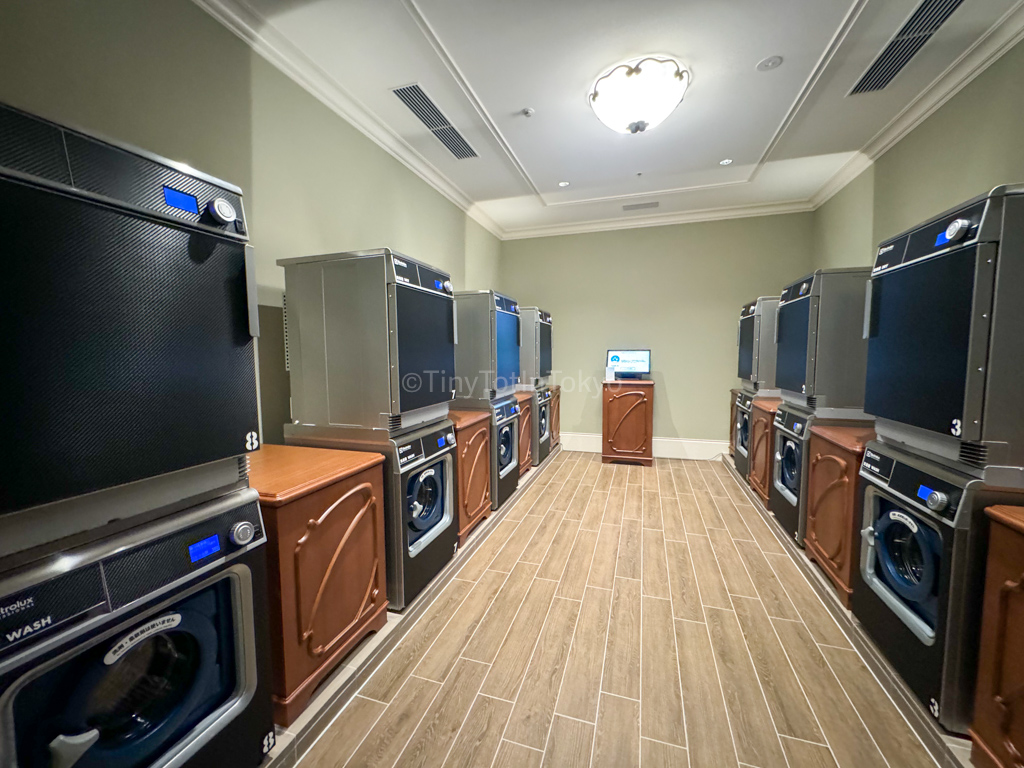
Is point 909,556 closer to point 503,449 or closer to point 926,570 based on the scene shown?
point 926,570

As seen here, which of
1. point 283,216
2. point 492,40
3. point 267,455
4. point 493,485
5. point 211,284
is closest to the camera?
point 211,284

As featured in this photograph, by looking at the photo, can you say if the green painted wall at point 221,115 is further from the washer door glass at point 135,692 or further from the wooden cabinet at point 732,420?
the wooden cabinet at point 732,420

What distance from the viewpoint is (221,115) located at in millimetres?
1792

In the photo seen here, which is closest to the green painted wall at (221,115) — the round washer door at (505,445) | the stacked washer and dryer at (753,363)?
the round washer door at (505,445)

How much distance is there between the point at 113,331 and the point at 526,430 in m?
3.29

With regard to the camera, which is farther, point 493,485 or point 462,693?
point 493,485

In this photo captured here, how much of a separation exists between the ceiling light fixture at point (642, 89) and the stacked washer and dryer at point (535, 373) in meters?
2.06

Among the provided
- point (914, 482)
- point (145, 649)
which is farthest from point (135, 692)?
point (914, 482)

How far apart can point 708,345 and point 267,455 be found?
473 centimetres

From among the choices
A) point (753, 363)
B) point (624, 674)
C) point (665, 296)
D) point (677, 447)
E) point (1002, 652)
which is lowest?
point (624, 674)

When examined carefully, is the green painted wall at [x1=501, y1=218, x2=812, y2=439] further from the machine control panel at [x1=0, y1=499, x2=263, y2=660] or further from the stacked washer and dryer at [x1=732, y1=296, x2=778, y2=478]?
the machine control panel at [x1=0, y1=499, x2=263, y2=660]

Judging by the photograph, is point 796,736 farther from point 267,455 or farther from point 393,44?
point 393,44

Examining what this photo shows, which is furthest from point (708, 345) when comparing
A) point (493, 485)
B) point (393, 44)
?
point (393, 44)

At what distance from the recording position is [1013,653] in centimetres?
106
